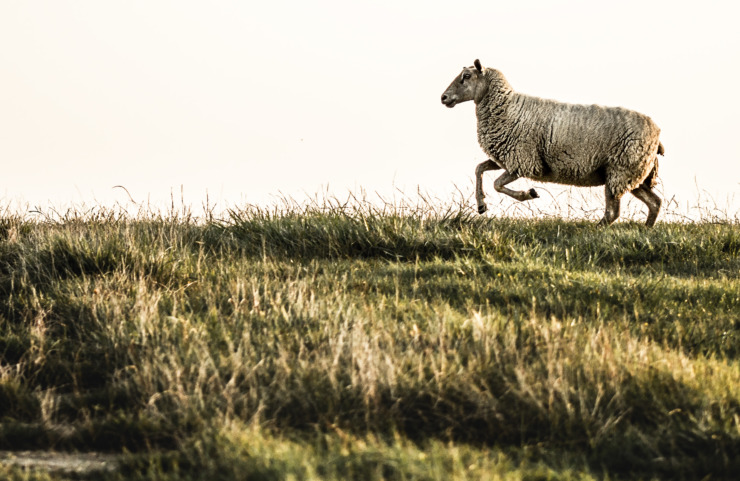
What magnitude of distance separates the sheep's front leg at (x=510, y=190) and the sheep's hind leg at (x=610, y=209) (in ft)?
3.13

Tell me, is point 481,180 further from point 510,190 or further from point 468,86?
point 468,86

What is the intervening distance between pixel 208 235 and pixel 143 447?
489cm

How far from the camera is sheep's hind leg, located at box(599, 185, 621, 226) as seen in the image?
1052 cm

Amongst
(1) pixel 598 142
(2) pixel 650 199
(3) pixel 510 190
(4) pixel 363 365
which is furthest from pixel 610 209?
(4) pixel 363 365

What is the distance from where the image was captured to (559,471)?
3.76 m

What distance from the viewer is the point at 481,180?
36.6 ft

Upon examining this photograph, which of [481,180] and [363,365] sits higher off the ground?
[481,180]

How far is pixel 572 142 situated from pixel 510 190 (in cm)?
107

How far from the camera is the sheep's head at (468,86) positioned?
11.2 m

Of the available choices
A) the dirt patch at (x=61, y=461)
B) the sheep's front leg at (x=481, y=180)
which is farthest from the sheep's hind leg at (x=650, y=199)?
the dirt patch at (x=61, y=461)

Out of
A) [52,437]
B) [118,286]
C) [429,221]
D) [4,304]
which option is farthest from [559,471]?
[429,221]

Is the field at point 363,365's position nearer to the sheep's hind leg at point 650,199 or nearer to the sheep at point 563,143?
the sheep at point 563,143

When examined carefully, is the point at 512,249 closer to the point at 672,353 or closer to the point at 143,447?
the point at 672,353

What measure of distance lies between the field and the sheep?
278cm
